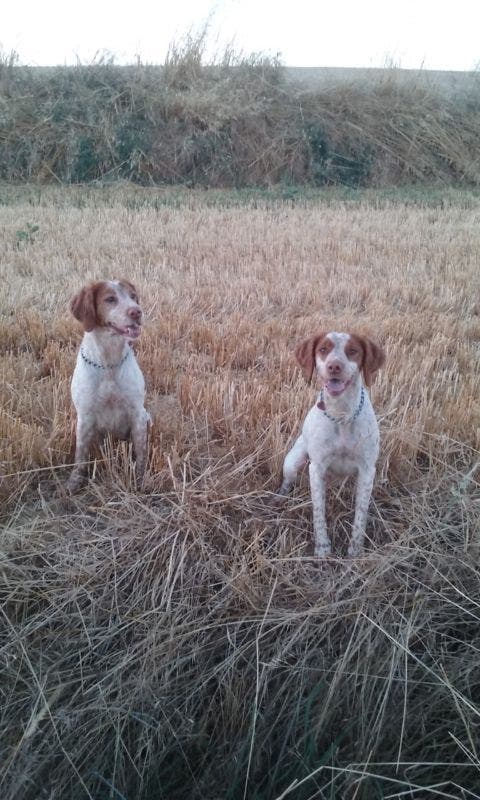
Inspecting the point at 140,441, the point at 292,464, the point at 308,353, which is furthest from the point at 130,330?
the point at 292,464

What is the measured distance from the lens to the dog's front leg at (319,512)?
2.75m

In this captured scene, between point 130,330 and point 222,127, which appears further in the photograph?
point 222,127

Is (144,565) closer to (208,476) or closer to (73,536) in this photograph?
(73,536)

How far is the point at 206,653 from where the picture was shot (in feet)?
7.29

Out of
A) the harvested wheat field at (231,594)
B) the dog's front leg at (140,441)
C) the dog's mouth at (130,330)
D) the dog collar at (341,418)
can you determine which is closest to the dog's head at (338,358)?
the dog collar at (341,418)

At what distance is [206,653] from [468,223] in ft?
32.6

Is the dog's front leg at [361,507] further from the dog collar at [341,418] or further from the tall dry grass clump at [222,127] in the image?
the tall dry grass clump at [222,127]

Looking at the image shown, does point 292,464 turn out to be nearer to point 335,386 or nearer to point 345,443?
point 345,443

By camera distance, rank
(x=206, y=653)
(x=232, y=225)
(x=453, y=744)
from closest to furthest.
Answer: (x=453, y=744), (x=206, y=653), (x=232, y=225)

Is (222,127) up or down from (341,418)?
up

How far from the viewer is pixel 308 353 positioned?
3.00 m

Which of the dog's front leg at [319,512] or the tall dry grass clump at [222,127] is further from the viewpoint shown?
the tall dry grass clump at [222,127]

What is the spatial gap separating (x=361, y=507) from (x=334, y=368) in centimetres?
68

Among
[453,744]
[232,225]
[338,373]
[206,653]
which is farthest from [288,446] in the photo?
[232,225]
